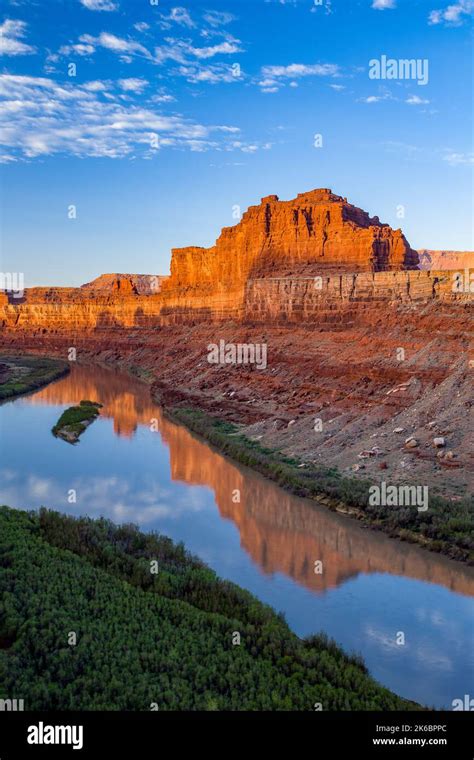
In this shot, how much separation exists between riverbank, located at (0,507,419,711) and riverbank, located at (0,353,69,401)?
37567 mm

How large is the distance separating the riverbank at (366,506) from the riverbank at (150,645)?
19.1ft

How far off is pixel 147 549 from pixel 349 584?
17.1ft

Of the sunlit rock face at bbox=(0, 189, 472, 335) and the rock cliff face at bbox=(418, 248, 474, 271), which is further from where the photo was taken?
the rock cliff face at bbox=(418, 248, 474, 271)

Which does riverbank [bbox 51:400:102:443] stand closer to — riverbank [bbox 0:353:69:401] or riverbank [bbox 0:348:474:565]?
riverbank [bbox 0:348:474:565]

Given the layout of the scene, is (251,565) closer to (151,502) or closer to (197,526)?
(197,526)

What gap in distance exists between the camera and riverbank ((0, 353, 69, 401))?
49.4 meters

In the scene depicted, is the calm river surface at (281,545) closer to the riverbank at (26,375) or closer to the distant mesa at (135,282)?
the riverbank at (26,375)

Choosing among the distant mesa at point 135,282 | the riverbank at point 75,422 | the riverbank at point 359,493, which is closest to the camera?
the riverbank at point 359,493

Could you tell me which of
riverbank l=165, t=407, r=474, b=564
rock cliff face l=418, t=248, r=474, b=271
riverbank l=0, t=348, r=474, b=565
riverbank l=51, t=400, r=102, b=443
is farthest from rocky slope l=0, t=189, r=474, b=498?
rock cliff face l=418, t=248, r=474, b=271

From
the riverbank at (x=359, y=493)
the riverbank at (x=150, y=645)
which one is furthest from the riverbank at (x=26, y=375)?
the riverbank at (x=150, y=645)

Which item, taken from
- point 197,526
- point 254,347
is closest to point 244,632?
point 197,526

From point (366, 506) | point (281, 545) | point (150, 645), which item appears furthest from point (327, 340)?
point (150, 645)

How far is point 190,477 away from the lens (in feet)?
79.3

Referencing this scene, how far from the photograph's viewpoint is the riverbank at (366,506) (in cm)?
1510
